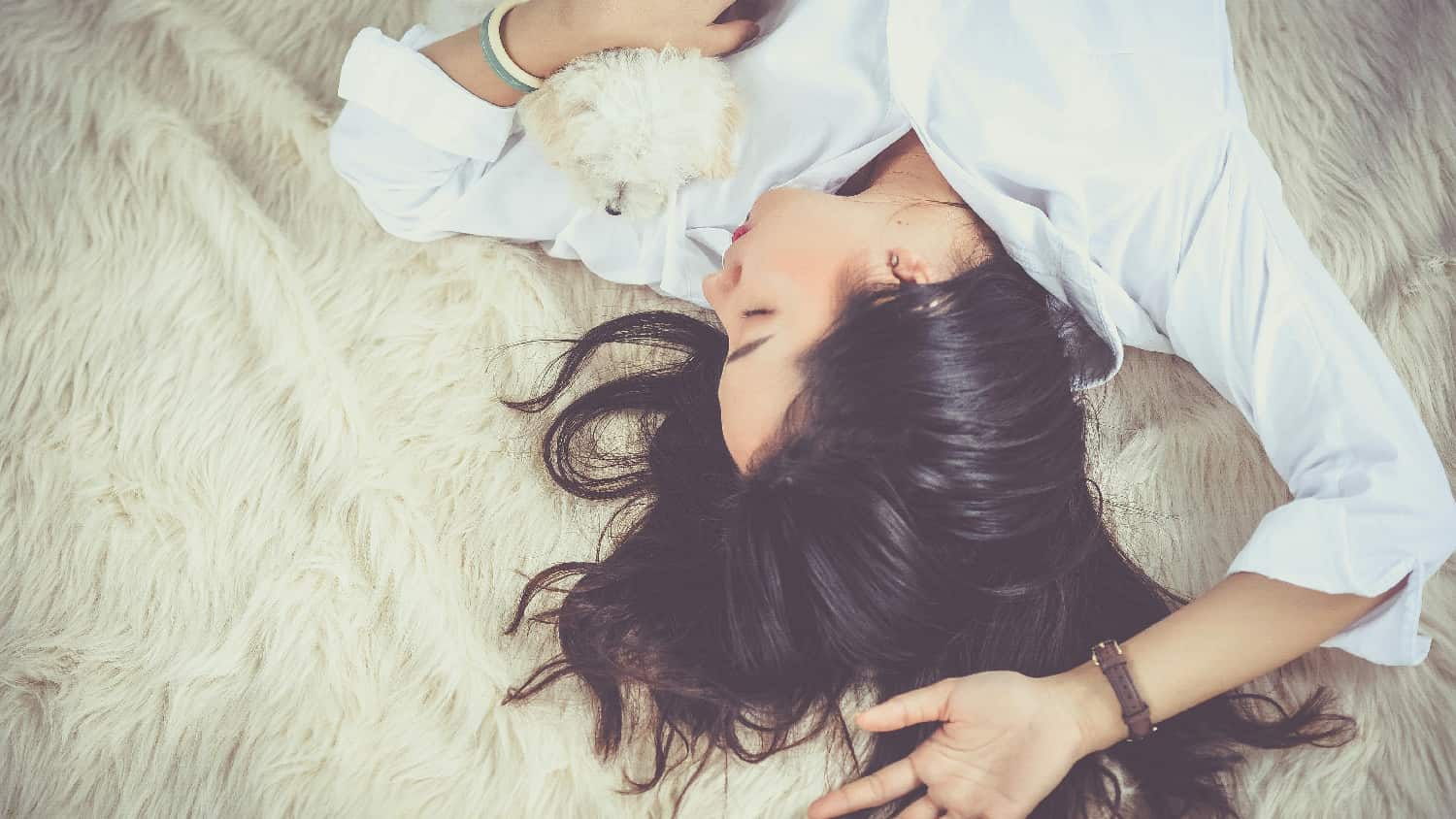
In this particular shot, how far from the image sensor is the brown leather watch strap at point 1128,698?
82cm

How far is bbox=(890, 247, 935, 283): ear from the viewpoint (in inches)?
34.5

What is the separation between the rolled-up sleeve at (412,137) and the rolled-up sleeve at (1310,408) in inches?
30.3

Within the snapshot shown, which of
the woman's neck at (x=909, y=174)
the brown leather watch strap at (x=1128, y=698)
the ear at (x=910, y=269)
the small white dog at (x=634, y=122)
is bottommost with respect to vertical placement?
the brown leather watch strap at (x=1128, y=698)

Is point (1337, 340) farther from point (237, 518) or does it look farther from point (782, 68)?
point (237, 518)

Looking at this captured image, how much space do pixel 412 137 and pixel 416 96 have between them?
0.05 meters

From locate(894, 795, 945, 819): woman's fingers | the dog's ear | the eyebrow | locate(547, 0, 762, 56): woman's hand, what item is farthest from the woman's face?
locate(894, 795, 945, 819): woman's fingers

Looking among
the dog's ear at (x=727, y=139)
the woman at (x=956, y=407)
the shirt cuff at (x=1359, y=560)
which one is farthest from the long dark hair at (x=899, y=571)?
the dog's ear at (x=727, y=139)

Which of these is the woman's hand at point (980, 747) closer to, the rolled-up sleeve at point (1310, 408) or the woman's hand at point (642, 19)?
the rolled-up sleeve at point (1310, 408)

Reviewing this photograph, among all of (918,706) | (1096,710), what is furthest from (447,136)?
→ (1096,710)

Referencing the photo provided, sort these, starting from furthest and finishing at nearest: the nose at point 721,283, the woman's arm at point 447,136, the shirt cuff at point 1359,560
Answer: the woman's arm at point 447,136 < the nose at point 721,283 < the shirt cuff at point 1359,560

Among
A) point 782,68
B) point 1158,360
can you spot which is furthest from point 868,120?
point 1158,360

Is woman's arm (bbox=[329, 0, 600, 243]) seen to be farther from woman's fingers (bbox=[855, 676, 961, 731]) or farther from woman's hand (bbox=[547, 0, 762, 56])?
woman's fingers (bbox=[855, 676, 961, 731])

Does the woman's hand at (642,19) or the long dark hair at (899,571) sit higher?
the woman's hand at (642,19)

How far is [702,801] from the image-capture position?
37.2 inches
